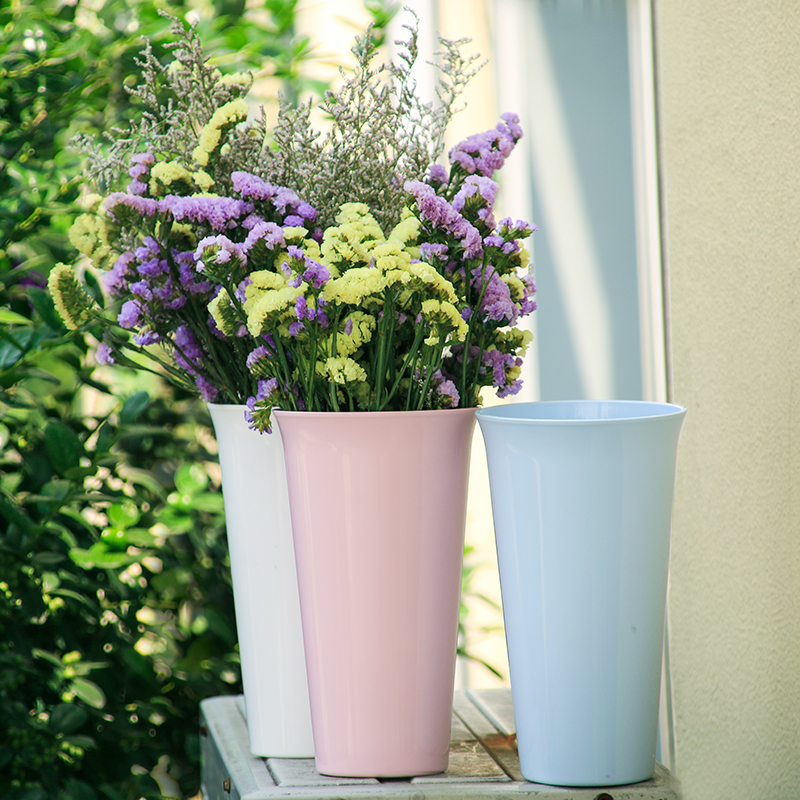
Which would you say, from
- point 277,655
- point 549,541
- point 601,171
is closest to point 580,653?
point 549,541

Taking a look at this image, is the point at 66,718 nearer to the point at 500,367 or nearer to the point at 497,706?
the point at 497,706

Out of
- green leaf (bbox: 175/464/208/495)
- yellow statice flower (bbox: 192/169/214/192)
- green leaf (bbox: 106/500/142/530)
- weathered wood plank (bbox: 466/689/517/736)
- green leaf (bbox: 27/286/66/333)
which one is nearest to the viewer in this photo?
yellow statice flower (bbox: 192/169/214/192)

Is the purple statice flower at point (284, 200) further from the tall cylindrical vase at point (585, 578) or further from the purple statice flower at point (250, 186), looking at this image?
the tall cylindrical vase at point (585, 578)

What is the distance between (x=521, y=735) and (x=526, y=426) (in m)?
0.26

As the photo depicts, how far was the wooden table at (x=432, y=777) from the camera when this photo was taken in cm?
68

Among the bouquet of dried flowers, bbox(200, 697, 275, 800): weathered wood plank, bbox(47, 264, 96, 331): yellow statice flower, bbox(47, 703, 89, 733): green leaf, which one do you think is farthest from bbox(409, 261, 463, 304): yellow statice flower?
bbox(47, 703, 89, 733): green leaf

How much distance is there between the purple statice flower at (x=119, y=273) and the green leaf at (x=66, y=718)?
59cm

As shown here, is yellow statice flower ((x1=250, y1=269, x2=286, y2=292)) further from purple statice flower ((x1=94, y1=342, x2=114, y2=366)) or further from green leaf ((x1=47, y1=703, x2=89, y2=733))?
green leaf ((x1=47, y1=703, x2=89, y2=733))

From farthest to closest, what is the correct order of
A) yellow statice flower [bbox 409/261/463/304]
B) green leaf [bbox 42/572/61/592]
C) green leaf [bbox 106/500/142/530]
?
green leaf [bbox 106/500/142/530], green leaf [bbox 42/572/61/592], yellow statice flower [bbox 409/261/463/304]

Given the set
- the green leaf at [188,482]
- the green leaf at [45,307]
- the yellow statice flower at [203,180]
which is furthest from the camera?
the green leaf at [188,482]

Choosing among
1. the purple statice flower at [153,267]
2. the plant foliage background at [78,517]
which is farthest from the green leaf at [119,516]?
the purple statice flower at [153,267]

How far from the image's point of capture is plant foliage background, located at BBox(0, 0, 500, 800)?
1.08 m

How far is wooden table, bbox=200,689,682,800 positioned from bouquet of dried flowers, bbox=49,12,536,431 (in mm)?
296

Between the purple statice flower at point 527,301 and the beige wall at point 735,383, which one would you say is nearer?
the purple statice flower at point 527,301
